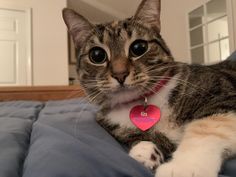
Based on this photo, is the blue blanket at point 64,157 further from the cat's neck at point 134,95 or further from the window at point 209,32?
the window at point 209,32

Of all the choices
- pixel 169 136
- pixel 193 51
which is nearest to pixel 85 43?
pixel 169 136

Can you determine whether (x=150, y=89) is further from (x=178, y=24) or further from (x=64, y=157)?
(x=178, y=24)

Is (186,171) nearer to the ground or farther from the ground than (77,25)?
nearer to the ground

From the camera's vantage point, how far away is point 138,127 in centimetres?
85

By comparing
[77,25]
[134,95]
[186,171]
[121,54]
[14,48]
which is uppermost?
[14,48]

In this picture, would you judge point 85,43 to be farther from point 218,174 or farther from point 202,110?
point 218,174

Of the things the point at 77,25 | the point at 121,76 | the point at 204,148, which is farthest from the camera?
the point at 77,25

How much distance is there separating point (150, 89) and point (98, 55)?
198 mm

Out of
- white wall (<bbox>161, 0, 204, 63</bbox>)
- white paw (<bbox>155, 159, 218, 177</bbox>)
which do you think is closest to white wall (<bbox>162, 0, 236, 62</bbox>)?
white wall (<bbox>161, 0, 204, 63</bbox>)

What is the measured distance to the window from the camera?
284cm

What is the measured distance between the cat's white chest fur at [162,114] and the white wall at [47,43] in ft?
9.53

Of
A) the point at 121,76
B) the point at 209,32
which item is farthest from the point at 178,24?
the point at 121,76

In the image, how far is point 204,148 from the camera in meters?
0.64

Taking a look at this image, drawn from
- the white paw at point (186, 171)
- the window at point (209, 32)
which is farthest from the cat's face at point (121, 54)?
the window at point (209, 32)
